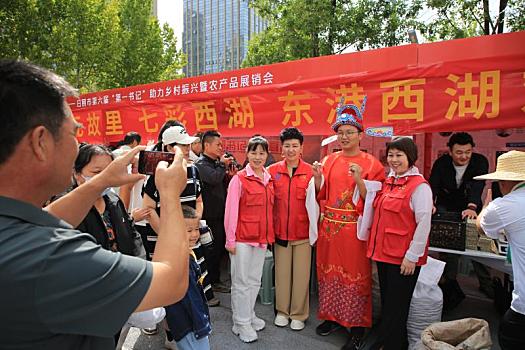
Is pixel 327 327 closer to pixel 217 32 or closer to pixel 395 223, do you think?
pixel 395 223

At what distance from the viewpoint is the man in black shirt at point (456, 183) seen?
3.50 m

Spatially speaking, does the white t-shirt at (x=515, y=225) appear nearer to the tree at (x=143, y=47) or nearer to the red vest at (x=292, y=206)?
the red vest at (x=292, y=206)

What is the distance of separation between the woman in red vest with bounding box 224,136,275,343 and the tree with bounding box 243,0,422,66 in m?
7.27

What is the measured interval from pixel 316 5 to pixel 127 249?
8.53 metres

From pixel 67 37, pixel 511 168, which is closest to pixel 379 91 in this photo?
pixel 511 168

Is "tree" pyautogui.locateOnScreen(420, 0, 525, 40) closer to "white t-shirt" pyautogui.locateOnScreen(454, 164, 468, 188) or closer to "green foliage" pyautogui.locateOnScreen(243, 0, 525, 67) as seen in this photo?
"green foliage" pyautogui.locateOnScreen(243, 0, 525, 67)

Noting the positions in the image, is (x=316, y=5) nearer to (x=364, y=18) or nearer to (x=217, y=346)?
(x=364, y=18)

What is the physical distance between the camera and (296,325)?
10.4ft

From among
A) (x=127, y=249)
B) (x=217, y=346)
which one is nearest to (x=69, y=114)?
(x=127, y=249)

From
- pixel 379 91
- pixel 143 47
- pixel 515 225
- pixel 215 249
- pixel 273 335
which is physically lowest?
pixel 273 335

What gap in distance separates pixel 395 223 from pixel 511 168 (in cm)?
78

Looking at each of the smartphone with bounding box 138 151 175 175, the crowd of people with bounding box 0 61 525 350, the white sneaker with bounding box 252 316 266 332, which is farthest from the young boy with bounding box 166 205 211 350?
the white sneaker with bounding box 252 316 266 332

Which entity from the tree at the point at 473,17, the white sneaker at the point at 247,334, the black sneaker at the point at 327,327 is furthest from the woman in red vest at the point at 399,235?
the tree at the point at 473,17

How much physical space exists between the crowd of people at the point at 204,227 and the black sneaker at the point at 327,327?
0.14 m
